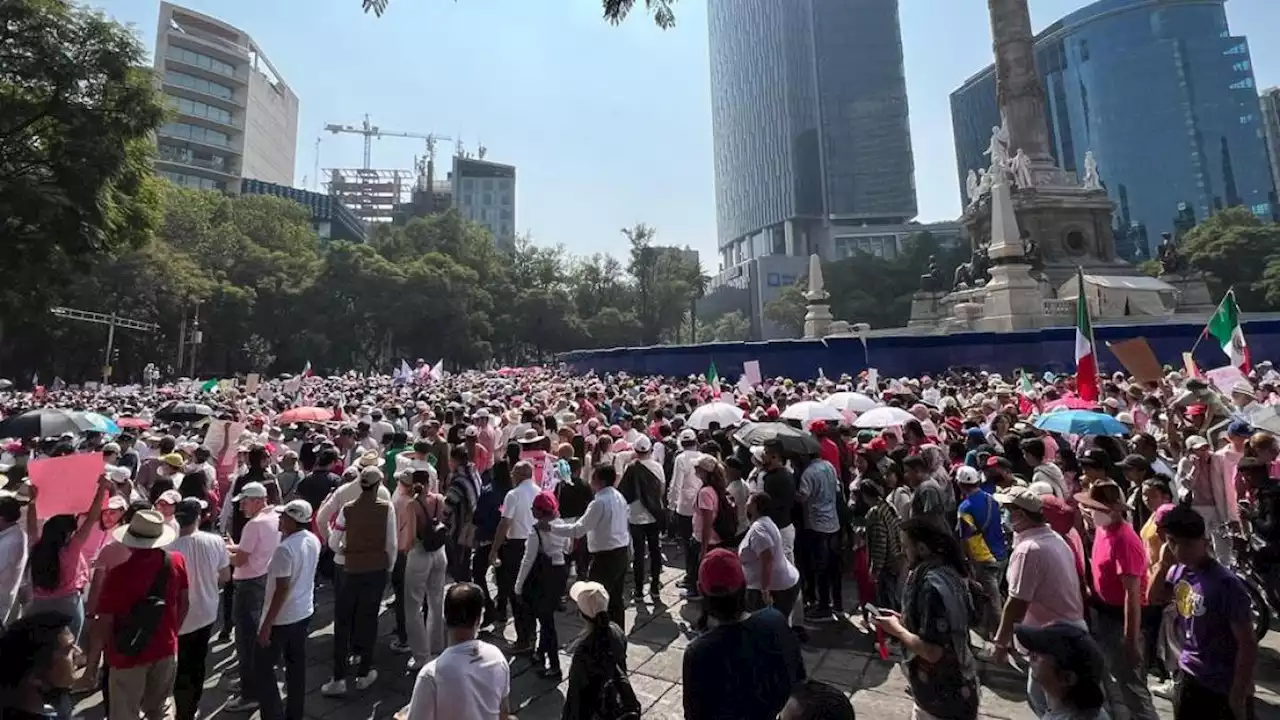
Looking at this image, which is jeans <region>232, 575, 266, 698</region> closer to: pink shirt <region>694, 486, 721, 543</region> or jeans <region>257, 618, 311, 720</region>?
jeans <region>257, 618, 311, 720</region>

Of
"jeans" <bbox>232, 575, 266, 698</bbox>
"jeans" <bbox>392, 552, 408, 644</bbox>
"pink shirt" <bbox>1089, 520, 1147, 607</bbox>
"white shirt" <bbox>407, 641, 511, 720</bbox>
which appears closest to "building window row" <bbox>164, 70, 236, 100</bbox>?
"jeans" <bbox>392, 552, 408, 644</bbox>

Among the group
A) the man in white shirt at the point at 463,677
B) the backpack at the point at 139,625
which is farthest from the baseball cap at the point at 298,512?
the man in white shirt at the point at 463,677

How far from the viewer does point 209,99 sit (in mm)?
71812

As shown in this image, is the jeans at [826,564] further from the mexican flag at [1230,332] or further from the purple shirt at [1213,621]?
the mexican flag at [1230,332]

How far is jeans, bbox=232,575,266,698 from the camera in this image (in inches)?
178

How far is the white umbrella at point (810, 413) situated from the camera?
899cm

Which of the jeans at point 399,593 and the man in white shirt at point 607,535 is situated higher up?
the man in white shirt at point 607,535

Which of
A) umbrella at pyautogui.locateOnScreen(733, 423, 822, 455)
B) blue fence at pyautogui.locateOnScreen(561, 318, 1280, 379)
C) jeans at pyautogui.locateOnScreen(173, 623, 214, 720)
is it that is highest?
blue fence at pyautogui.locateOnScreen(561, 318, 1280, 379)

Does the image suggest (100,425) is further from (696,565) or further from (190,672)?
(696,565)

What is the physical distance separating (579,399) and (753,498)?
9.14m

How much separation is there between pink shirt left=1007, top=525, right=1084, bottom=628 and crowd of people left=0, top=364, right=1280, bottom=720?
0.01 m

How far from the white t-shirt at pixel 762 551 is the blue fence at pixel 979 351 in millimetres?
18315

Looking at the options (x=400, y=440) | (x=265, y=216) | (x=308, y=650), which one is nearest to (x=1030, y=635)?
(x=308, y=650)

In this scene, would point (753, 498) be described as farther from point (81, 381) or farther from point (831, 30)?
point (831, 30)
